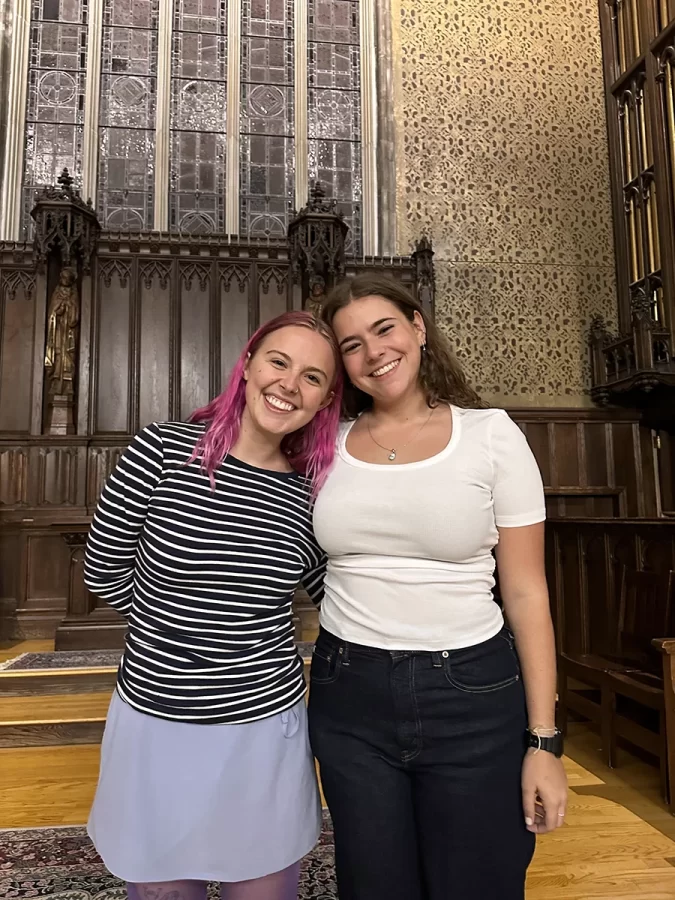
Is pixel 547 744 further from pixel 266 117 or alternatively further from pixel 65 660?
pixel 266 117

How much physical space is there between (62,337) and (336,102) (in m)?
4.25

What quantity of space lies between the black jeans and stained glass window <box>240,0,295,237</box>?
6.86 m

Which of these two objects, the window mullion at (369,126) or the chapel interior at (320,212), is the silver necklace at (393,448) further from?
the window mullion at (369,126)

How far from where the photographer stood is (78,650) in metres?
4.52

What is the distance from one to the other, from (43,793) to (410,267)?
5857 mm

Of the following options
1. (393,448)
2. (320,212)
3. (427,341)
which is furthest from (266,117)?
(393,448)

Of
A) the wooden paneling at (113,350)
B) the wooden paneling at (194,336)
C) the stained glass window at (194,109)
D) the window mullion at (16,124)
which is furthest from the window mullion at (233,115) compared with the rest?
the window mullion at (16,124)

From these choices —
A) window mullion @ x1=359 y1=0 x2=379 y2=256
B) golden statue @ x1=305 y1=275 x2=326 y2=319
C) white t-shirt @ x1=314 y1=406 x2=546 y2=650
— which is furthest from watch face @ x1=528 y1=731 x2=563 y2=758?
window mullion @ x1=359 y1=0 x2=379 y2=256

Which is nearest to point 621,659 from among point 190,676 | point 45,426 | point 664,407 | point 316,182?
point 190,676

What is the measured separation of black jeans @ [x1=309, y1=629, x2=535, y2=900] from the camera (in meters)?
1.01

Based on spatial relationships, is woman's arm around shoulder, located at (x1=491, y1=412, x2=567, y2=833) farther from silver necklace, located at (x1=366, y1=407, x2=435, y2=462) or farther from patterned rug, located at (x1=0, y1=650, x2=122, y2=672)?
patterned rug, located at (x1=0, y1=650, x2=122, y2=672)

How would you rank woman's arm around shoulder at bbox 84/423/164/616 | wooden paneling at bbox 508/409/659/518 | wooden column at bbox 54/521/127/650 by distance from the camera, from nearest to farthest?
woman's arm around shoulder at bbox 84/423/164/616, wooden column at bbox 54/521/127/650, wooden paneling at bbox 508/409/659/518

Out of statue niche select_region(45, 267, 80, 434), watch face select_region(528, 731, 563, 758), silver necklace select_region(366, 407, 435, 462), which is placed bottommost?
watch face select_region(528, 731, 563, 758)

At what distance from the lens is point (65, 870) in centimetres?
208
